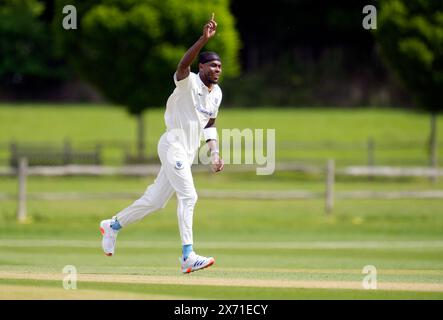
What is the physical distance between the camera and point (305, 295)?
11.2 metres

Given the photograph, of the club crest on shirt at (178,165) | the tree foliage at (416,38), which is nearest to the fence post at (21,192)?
the club crest on shirt at (178,165)

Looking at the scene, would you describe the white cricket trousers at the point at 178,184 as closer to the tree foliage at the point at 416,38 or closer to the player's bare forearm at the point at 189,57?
the player's bare forearm at the point at 189,57

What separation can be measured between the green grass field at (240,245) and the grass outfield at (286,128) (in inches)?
51.3

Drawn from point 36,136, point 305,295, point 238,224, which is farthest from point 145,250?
point 36,136

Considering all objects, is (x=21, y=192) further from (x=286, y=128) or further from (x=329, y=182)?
(x=286, y=128)

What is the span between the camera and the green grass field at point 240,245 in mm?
11492

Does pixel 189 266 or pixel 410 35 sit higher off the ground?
pixel 410 35

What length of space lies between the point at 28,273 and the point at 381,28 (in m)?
24.7

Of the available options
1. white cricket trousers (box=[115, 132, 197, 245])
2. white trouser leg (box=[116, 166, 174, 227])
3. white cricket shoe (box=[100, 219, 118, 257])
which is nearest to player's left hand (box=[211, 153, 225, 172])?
white cricket trousers (box=[115, 132, 197, 245])

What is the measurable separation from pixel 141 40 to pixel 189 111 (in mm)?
24666

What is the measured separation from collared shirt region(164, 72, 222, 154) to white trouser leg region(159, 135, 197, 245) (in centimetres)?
16

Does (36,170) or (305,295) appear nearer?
(305,295)

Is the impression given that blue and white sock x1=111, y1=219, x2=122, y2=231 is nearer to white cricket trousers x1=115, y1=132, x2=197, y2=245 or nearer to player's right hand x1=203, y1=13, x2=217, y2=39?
white cricket trousers x1=115, y1=132, x2=197, y2=245
